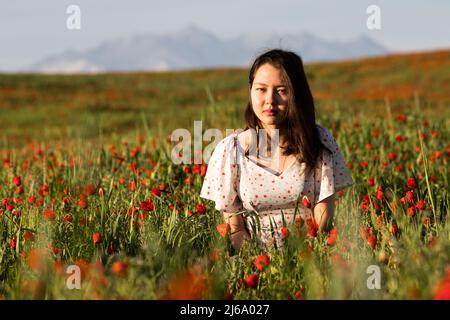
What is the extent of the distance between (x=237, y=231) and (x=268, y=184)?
1.02 feet

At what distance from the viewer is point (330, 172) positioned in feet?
10.6

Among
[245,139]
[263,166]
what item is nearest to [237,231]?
[263,166]

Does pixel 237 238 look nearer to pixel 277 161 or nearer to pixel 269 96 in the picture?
pixel 277 161

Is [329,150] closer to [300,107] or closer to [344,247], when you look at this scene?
[300,107]

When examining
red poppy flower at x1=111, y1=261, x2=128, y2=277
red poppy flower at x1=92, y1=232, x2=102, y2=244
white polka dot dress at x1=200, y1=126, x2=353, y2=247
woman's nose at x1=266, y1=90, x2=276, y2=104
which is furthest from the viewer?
white polka dot dress at x1=200, y1=126, x2=353, y2=247

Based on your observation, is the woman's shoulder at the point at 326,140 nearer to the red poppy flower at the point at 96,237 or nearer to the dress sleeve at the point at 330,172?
the dress sleeve at the point at 330,172

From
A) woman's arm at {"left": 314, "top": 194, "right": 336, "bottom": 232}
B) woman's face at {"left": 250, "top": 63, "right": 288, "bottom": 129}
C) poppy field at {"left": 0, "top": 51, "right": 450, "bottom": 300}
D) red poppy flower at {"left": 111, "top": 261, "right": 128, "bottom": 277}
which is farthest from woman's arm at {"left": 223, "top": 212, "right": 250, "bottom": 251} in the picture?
red poppy flower at {"left": 111, "top": 261, "right": 128, "bottom": 277}

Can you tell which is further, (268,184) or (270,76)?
(268,184)

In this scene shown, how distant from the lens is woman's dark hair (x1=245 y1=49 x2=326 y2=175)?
3.15 m

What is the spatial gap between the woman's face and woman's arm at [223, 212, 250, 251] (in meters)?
0.56

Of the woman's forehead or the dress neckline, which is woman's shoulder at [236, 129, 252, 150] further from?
the woman's forehead

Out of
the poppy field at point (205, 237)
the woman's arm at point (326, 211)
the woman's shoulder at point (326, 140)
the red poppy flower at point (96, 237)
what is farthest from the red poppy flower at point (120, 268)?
the woman's shoulder at point (326, 140)
